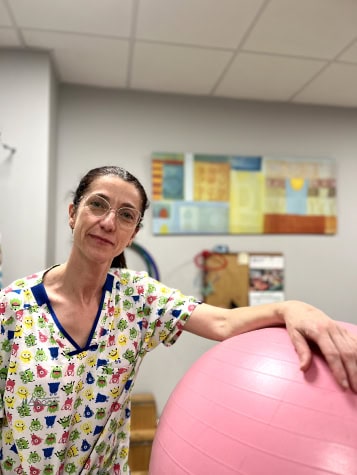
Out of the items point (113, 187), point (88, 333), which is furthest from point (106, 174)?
point (88, 333)

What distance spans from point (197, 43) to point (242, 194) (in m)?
1.04

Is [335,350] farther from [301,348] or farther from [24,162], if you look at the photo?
[24,162]

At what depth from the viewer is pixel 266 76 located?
2430 millimetres

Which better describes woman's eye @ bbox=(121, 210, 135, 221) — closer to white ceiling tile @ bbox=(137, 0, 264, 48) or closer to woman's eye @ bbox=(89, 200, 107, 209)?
woman's eye @ bbox=(89, 200, 107, 209)

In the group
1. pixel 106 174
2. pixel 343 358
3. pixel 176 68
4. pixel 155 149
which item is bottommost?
pixel 343 358

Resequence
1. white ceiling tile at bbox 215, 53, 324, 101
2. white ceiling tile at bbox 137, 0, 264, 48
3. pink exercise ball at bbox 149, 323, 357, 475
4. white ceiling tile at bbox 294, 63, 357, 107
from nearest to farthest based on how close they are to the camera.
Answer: pink exercise ball at bbox 149, 323, 357, 475 < white ceiling tile at bbox 137, 0, 264, 48 < white ceiling tile at bbox 215, 53, 324, 101 < white ceiling tile at bbox 294, 63, 357, 107

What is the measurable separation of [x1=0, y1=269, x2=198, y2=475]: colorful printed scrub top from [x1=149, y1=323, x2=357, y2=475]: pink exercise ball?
234 millimetres

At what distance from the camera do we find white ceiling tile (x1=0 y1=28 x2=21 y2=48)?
6.55ft

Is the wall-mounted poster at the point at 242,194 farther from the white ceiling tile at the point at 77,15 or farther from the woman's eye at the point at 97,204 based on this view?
the woman's eye at the point at 97,204

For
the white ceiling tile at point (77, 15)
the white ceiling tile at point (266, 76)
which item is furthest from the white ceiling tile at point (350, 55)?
the white ceiling tile at point (77, 15)

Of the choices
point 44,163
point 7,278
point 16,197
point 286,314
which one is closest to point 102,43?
point 44,163

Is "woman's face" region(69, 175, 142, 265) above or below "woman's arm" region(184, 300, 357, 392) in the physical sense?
above

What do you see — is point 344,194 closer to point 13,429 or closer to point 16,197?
point 16,197

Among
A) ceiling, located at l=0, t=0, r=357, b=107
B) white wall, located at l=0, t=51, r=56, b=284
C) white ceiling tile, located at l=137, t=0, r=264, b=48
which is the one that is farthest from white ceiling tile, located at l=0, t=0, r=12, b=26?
white ceiling tile, located at l=137, t=0, r=264, b=48
